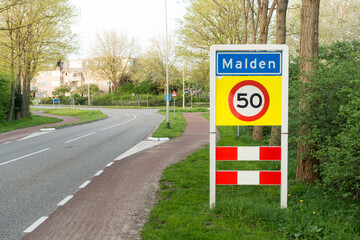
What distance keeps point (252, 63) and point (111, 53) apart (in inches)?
2524

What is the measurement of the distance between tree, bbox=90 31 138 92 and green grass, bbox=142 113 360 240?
2467 inches

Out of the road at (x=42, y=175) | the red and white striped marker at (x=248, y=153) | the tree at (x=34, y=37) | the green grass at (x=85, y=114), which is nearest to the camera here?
the red and white striped marker at (x=248, y=153)

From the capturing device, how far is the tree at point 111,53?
217 feet

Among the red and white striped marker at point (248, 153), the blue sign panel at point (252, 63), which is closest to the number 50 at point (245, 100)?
the blue sign panel at point (252, 63)

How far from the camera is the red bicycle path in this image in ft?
15.3

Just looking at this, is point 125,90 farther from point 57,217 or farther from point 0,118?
point 57,217

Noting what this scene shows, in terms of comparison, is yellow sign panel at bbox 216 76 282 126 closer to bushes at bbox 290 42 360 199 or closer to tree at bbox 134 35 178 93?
bushes at bbox 290 42 360 199

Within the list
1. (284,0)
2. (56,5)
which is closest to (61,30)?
(56,5)

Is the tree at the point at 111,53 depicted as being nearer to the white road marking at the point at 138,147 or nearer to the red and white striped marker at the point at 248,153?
the white road marking at the point at 138,147

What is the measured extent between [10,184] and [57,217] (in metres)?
3.16

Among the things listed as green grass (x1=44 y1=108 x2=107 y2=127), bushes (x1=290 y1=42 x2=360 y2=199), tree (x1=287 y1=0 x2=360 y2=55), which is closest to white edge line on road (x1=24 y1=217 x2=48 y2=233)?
bushes (x1=290 y1=42 x2=360 y2=199)

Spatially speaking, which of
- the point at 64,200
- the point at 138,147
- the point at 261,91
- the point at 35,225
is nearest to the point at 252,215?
the point at 261,91

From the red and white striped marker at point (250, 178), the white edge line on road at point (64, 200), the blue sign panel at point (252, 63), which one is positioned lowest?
the white edge line on road at point (64, 200)

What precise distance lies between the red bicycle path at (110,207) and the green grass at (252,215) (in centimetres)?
30
